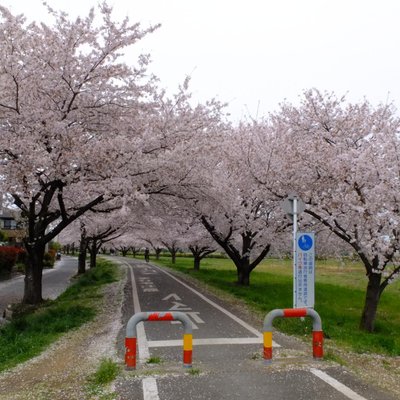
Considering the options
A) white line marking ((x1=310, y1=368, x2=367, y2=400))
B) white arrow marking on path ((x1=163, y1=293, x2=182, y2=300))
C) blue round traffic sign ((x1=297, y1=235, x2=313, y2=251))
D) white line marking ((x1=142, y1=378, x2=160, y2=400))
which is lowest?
white arrow marking on path ((x1=163, y1=293, x2=182, y2=300))

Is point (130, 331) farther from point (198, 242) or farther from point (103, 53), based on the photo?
point (198, 242)

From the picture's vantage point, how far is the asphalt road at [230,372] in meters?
5.34

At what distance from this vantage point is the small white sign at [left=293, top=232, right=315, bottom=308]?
892 cm

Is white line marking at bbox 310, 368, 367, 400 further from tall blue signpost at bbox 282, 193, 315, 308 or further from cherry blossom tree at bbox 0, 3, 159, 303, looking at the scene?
cherry blossom tree at bbox 0, 3, 159, 303

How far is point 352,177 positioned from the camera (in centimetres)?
1119

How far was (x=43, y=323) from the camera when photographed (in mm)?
10641

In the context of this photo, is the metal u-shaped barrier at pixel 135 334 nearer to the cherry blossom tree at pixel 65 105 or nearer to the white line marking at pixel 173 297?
the cherry blossom tree at pixel 65 105

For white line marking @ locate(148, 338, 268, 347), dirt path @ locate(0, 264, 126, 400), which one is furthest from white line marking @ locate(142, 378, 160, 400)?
white line marking @ locate(148, 338, 268, 347)

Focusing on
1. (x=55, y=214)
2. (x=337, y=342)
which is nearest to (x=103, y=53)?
(x=55, y=214)

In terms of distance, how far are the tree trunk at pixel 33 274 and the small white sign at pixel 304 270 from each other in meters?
9.33

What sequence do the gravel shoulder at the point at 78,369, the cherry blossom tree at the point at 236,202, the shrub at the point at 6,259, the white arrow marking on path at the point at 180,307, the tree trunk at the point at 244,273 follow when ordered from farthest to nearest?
the shrub at the point at 6,259 → the tree trunk at the point at 244,273 → the cherry blossom tree at the point at 236,202 → the white arrow marking on path at the point at 180,307 → the gravel shoulder at the point at 78,369

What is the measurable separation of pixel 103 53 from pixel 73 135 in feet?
7.48

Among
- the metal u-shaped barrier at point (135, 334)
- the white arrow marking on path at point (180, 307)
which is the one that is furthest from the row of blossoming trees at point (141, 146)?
the metal u-shaped barrier at point (135, 334)

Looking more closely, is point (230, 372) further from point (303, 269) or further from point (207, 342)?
point (303, 269)
